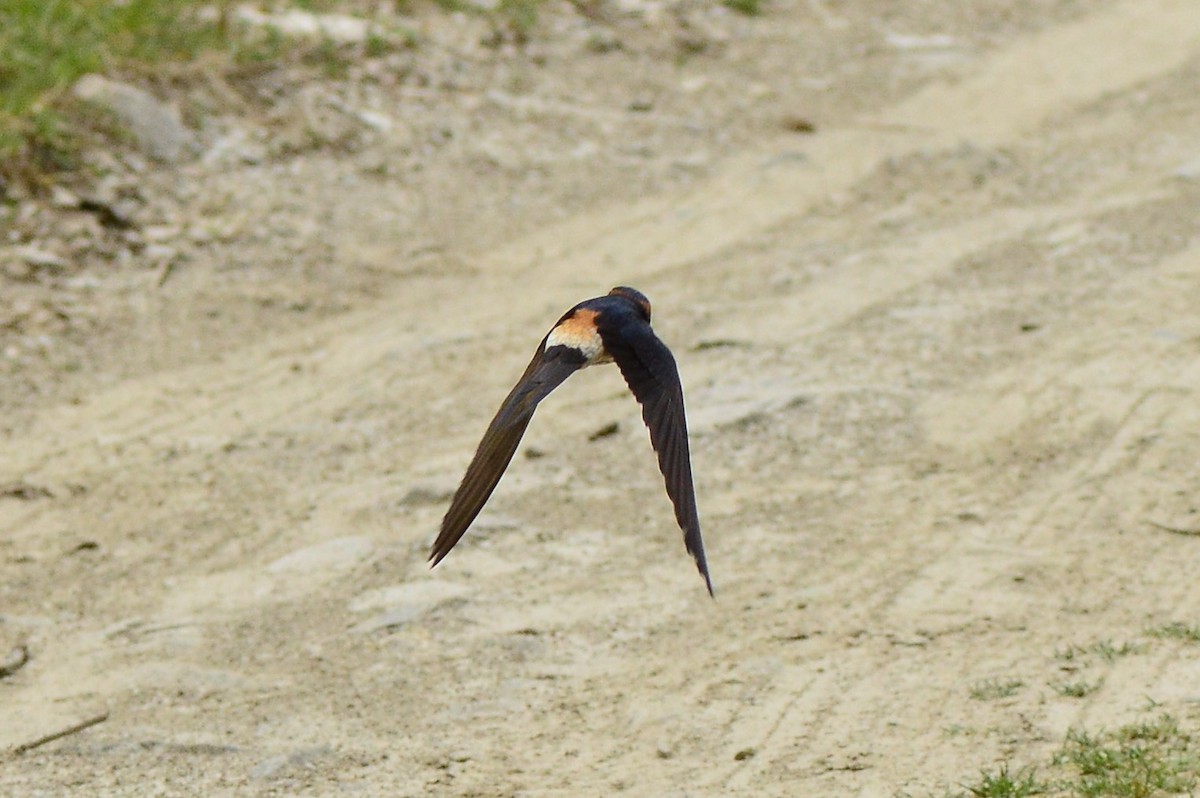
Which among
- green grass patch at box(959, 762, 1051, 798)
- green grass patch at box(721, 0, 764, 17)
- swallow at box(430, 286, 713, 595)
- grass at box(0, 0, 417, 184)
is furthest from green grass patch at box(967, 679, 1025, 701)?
green grass patch at box(721, 0, 764, 17)

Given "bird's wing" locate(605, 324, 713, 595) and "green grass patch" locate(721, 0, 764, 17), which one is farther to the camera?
"green grass patch" locate(721, 0, 764, 17)

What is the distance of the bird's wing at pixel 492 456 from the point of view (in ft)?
8.22

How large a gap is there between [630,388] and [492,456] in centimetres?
40

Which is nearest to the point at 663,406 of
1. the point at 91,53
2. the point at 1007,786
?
the point at 1007,786

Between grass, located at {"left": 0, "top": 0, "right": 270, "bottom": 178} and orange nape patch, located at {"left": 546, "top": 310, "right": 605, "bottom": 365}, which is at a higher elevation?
orange nape patch, located at {"left": 546, "top": 310, "right": 605, "bottom": 365}

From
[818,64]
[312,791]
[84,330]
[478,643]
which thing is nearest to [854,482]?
[478,643]

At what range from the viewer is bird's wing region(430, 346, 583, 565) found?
8.22 ft

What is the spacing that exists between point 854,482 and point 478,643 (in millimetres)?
1172

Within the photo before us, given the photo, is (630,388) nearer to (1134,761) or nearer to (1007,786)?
(1007,786)

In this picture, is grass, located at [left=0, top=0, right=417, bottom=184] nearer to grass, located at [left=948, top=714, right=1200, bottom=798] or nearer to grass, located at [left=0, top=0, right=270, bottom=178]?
grass, located at [left=0, top=0, right=270, bottom=178]

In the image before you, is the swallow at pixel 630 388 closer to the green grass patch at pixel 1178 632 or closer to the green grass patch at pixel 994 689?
the green grass patch at pixel 994 689

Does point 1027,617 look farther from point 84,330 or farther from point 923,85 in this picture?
point 923,85

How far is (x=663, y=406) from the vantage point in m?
2.74

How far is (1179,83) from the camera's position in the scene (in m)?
7.12
